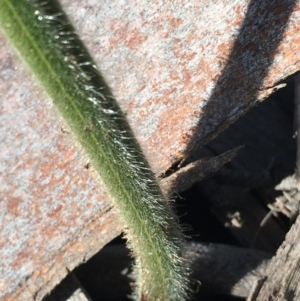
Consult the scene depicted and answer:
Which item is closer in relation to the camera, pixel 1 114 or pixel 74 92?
pixel 74 92

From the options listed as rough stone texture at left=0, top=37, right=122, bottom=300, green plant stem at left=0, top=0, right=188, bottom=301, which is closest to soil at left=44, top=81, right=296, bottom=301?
rough stone texture at left=0, top=37, right=122, bottom=300

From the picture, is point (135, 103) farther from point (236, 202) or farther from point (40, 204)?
point (236, 202)

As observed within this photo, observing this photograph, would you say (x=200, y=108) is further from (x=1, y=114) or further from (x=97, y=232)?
(x=1, y=114)

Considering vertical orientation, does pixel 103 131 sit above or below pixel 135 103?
above

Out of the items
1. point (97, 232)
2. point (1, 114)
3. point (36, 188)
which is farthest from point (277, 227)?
point (1, 114)

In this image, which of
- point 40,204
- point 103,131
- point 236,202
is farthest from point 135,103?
point 236,202

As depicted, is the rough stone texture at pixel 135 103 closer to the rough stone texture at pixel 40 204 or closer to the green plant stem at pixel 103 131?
the rough stone texture at pixel 40 204

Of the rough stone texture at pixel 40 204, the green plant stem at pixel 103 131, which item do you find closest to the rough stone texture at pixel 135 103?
the rough stone texture at pixel 40 204
